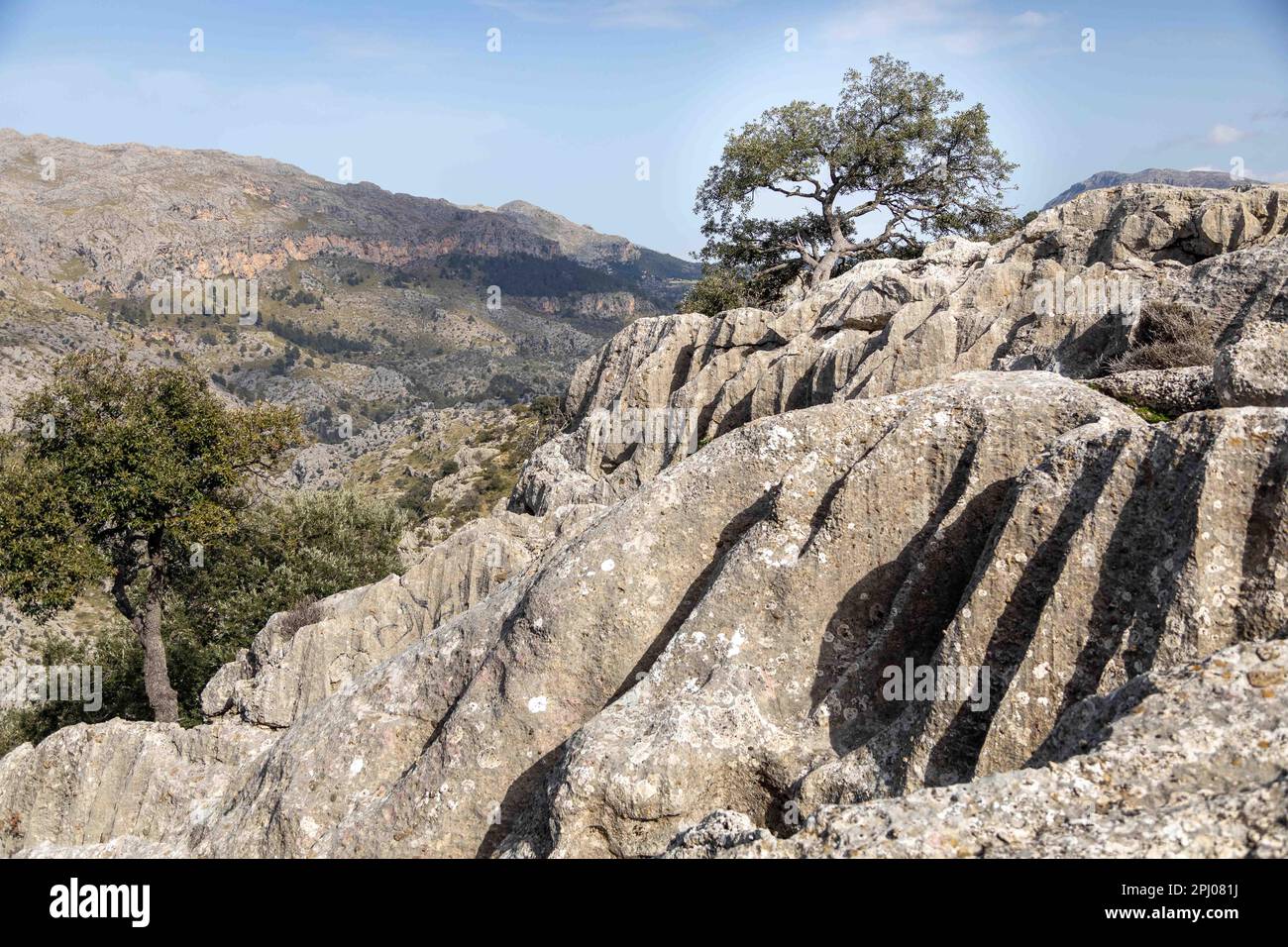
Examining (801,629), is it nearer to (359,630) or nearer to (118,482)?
(359,630)

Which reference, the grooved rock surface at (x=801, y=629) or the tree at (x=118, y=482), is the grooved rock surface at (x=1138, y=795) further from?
the tree at (x=118, y=482)

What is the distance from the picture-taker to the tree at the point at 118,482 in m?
25.1

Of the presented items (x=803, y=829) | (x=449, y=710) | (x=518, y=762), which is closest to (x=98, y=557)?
(x=449, y=710)

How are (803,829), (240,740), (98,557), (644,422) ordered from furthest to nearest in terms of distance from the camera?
(644,422), (98,557), (240,740), (803,829)

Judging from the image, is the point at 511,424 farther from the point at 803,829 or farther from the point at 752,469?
the point at 803,829

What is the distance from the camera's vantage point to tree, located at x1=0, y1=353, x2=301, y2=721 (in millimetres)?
25141

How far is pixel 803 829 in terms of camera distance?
582 cm

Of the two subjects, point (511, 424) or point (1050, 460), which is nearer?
point (1050, 460)
